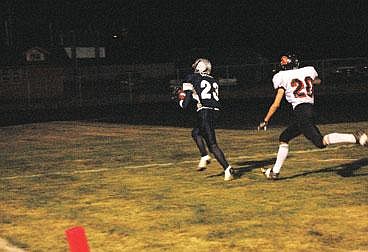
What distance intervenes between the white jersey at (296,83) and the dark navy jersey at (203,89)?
1209mm

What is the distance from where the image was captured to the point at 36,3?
68.5m

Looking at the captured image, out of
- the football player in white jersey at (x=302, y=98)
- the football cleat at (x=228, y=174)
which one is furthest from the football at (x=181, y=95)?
the football player in white jersey at (x=302, y=98)

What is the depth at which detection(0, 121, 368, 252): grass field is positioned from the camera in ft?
22.5

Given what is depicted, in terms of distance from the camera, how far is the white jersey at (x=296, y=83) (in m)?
9.57

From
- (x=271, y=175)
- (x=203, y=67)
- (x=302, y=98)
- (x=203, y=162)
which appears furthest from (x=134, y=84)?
(x=302, y=98)

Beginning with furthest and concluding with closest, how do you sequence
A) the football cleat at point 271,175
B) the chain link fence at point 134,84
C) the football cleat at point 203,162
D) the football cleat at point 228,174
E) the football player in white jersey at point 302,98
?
the chain link fence at point 134,84, the football cleat at point 203,162, the football cleat at point 228,174, the football cleat at point 271,175, the football player in white jersey at point 302,98

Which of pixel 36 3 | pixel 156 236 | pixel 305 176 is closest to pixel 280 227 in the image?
pixel 156 236

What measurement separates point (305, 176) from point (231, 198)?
7.00 feet

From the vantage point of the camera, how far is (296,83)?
9.59 m

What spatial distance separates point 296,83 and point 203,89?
1.62m

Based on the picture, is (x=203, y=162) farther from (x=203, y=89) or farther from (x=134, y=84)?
(x=134, y=84)

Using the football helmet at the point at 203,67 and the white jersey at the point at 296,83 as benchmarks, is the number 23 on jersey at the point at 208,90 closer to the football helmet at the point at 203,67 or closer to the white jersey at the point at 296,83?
the football helmet at the point at 203,67

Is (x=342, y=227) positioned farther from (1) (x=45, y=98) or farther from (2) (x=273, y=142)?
(1) (x=45, y=98)

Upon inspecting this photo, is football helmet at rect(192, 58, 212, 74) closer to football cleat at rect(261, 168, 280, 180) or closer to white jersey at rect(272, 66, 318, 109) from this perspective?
white jersey at rect(272, 66, 318, 109)
